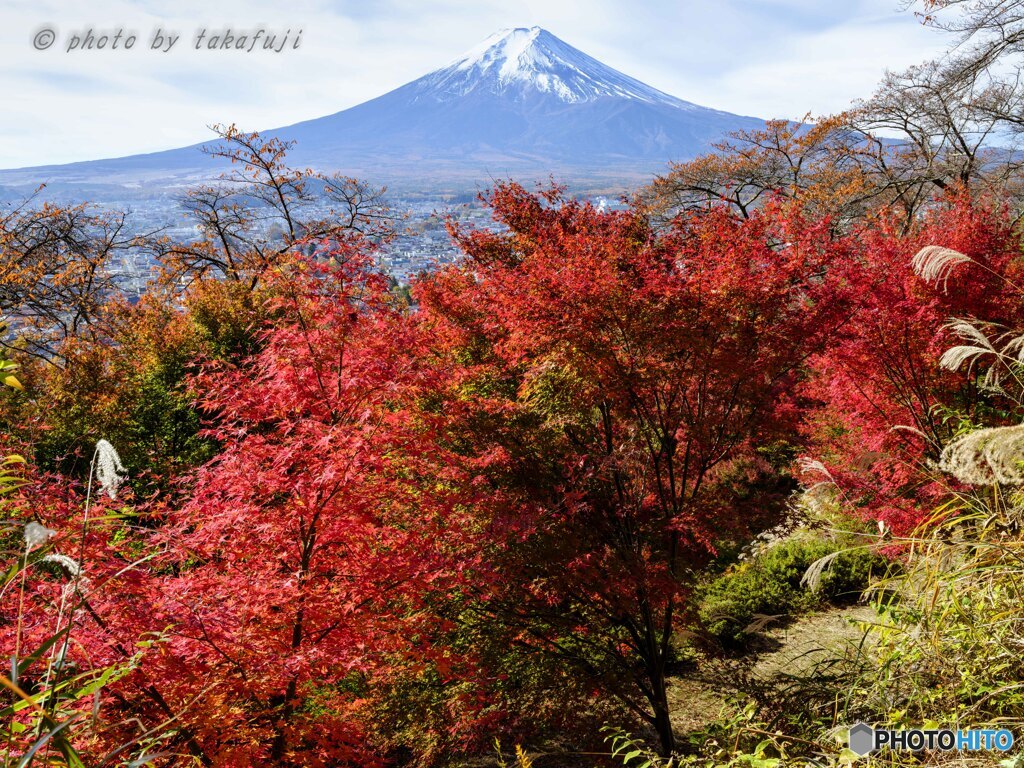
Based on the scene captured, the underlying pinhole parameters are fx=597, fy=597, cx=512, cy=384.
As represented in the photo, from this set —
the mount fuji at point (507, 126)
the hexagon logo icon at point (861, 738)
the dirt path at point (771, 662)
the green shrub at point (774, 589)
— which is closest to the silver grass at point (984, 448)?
the hexagon logo icon at point (861, 738)

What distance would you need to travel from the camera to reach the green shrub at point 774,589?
9.53 meters

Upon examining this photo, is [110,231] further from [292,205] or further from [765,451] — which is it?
[765,451]

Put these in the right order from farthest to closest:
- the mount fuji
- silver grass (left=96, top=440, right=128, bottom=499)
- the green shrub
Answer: the mount fuji → the green shrub → silver grass (left=96, top=440, right=128, bottom=499)

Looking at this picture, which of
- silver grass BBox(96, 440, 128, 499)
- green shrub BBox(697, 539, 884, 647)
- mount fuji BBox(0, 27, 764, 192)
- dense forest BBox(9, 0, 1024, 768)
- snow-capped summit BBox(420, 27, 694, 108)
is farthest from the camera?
snow-capped summit BBox(420, 27, 694, 108)

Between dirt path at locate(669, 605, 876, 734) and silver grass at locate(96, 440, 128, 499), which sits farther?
dirt path at locate(669, 605, 876, 734)

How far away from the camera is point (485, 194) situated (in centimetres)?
1308

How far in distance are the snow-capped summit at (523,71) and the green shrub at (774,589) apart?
185 metres

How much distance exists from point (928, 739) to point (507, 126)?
183537 millimetres

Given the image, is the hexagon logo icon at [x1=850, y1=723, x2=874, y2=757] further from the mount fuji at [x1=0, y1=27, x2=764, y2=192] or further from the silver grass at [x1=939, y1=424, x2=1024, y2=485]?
the mount fuji at [x1=0, y1=27, x2=764, y2=192]

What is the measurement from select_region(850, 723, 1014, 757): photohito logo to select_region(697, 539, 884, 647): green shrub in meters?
7.22

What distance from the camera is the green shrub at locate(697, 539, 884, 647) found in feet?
31.3

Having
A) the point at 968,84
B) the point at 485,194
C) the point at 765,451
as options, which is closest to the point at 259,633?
the point at 485,194

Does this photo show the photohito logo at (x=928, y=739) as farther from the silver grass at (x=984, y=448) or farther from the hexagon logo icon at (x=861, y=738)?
the silver grass at (x=984, y=448)

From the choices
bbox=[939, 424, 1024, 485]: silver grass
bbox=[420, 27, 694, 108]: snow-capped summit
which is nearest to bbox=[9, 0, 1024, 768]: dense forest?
bbox=[939, 424, 1024, 485]: silver grass
